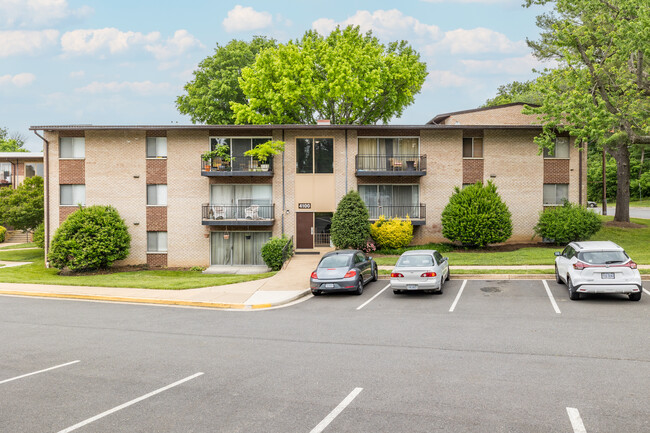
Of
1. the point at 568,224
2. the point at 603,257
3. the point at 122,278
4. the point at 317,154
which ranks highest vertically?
the point at 317,154

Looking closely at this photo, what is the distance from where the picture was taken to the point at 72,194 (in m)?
28.2

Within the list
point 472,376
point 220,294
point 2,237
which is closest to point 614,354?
point 472,376

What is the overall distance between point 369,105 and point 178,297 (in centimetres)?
3049

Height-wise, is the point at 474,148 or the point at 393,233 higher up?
the point at 474,148

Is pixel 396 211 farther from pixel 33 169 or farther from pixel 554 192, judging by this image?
pixel 33 169

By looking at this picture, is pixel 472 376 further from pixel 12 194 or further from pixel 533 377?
pixel 12 194

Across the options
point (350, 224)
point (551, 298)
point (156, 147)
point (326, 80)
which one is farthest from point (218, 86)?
point (551, 298)

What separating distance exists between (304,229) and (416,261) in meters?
12.4

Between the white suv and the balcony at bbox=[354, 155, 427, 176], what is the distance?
13.5 metres

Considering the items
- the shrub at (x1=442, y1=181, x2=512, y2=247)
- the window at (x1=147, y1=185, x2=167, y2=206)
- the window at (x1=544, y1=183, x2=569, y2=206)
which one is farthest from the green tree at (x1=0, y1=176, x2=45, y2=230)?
the window at (x1=544, y1=183, x2=569, y2=206)

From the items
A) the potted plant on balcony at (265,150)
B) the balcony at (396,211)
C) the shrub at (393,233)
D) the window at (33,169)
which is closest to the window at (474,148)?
the balcony at (396,211)

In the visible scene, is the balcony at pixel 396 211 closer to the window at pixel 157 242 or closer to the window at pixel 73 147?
the window at pixel 157 242

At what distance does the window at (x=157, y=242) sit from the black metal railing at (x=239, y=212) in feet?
10.0

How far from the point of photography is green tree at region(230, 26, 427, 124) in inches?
1475
